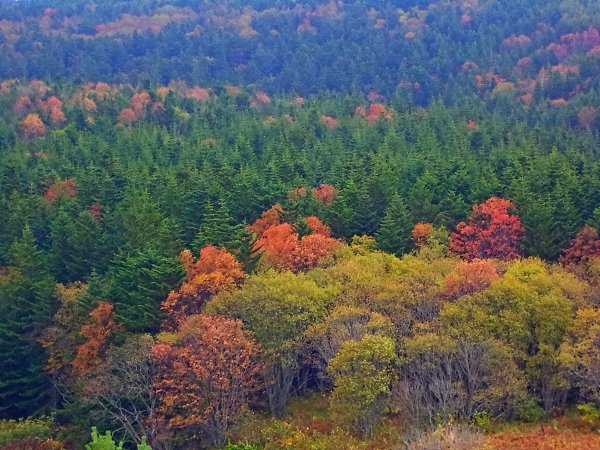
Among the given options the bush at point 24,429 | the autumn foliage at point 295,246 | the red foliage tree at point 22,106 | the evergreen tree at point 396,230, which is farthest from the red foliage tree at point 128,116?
the bush at point 24,429

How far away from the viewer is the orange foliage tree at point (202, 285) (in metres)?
38.8

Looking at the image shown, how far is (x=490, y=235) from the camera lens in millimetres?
44688

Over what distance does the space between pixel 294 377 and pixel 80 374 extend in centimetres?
1129

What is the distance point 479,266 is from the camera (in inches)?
1407

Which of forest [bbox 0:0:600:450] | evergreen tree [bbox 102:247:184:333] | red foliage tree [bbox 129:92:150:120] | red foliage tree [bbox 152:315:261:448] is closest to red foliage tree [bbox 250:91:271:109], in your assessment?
red foliage tree [bbox 129:92:150:120]

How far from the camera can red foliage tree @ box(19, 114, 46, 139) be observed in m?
97.0

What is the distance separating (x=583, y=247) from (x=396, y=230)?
35.3 feet

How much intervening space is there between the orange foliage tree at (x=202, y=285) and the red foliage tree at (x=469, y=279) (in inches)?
449

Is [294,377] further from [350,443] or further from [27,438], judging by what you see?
[27,438]

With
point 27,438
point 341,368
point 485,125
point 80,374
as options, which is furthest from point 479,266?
point 485,125

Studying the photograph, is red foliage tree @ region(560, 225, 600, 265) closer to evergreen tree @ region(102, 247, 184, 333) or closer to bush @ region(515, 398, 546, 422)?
bush @ region(515, 398, 546, 422)

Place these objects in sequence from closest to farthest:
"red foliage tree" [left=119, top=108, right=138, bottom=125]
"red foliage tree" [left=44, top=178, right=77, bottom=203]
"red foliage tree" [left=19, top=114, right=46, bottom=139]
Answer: "red foliage tree" [left=44, top=178, right=77, bottom=203] → "red foliage tree" [left=19, top=114, right=46, bottom=139] → "red foliage tree" [left=119, top=108, right=138, bottom=125]

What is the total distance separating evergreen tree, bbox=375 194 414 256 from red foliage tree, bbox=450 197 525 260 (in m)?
2.84

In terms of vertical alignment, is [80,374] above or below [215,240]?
below
